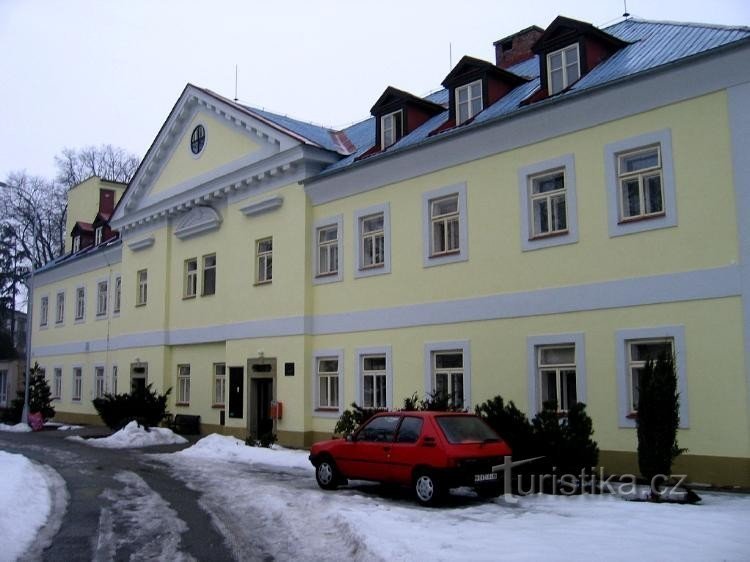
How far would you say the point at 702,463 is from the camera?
13.5 m

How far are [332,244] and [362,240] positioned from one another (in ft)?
4.52

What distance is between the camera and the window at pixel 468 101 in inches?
778

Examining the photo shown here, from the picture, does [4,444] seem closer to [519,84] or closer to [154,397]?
[154,397]

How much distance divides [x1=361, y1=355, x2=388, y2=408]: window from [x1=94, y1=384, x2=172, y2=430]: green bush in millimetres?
9746

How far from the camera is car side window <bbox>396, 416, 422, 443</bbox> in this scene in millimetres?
12727

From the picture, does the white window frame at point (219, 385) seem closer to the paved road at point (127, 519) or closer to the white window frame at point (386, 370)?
the paved road at point (127, 519)

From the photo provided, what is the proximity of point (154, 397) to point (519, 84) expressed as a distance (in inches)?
649

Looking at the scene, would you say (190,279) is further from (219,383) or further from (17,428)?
(17,428)

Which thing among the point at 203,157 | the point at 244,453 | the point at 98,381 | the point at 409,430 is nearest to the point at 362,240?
the point at 244,453

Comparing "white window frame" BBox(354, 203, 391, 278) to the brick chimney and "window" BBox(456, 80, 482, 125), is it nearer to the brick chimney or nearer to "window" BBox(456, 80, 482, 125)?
"window" BBox(456, 80, 482, 125)

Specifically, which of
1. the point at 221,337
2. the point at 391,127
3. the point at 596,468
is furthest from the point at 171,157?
the point at 596,468

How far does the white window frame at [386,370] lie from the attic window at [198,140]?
1076 centimetres

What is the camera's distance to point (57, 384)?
132ft

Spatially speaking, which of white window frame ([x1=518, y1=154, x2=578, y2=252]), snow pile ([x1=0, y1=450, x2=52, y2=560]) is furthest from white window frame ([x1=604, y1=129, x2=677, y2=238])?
snow pile ([x1=0, y1=450, x2=52, y2=560])
